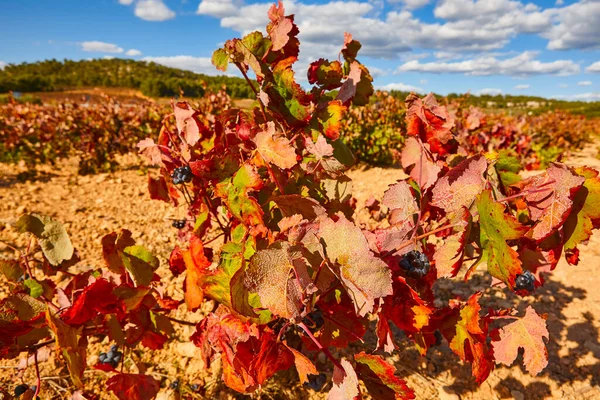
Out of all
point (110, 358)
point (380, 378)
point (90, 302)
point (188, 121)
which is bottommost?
point (110, 358)

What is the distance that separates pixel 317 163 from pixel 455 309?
26.8 inches

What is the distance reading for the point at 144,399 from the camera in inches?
52.6

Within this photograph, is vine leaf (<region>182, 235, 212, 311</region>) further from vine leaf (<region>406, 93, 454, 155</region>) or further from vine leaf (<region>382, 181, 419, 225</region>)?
vine leaf (<region>406, 93, 454, 155</region>)

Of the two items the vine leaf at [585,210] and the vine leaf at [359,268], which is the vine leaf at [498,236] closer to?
the vine leaf at [585,210]

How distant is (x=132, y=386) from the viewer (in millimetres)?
1332

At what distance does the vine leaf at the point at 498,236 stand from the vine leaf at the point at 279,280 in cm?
47

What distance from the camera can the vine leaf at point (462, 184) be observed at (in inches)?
40.6

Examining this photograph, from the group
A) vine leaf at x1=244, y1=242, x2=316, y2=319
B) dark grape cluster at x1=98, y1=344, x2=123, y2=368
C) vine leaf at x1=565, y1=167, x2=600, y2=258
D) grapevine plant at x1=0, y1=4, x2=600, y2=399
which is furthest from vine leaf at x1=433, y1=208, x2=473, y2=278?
dark grape cluster at x1=98, y1=344, x2=123, y2=368

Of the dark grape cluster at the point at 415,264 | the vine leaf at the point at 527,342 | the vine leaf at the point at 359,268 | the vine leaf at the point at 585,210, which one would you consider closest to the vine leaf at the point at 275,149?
the vine leaf at the point at 359,268

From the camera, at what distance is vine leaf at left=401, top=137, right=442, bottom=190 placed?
45.8 inches

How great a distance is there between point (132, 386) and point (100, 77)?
4152cm

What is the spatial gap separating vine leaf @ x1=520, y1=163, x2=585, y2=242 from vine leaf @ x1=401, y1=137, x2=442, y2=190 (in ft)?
0.91

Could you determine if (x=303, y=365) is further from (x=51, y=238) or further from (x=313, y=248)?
(x=51, y=238)

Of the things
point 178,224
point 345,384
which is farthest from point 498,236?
point 178,224
